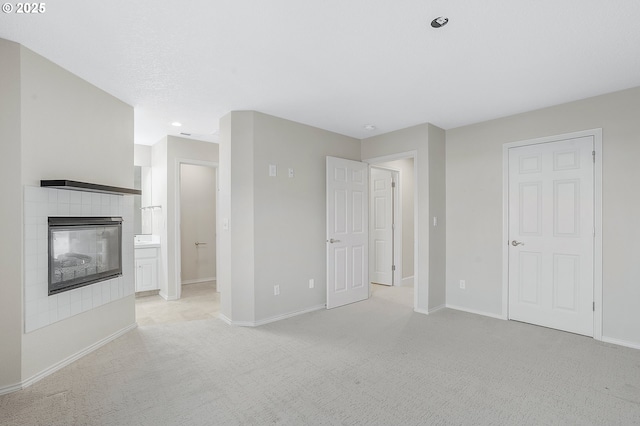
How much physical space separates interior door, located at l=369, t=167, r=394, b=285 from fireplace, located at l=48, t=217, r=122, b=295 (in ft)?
13.1

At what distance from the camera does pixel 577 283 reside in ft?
11.2

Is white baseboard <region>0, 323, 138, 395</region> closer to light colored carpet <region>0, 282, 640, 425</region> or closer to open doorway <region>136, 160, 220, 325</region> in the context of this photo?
light colored carpet <region>0, 282, 640, 425</region>

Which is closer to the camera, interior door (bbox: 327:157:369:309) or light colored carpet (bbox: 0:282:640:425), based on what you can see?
light colored carpet (bbox: 0:282:640:425)

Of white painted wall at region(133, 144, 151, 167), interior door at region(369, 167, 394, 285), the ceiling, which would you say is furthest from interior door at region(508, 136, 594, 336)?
white painted wall at region(133, 144, 151, 167)

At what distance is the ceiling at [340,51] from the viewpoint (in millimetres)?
1944

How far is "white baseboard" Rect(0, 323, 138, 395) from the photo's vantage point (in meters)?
2.31

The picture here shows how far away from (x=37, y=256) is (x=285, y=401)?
2166mm

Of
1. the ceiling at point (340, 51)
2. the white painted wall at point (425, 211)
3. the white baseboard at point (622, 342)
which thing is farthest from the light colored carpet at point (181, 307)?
the white baseboard at point (622, 342)

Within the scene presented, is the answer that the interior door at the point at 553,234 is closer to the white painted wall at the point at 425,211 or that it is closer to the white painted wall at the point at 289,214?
the white painted wall at the point at 425,211

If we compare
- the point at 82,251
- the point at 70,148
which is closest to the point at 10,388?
the point at 82,251

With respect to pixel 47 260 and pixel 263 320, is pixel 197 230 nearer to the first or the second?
pixel 263 320

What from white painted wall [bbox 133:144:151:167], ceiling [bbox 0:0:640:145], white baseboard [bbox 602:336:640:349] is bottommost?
white baseboard [bbox 602:336:640:349]

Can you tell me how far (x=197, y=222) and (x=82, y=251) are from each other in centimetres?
330

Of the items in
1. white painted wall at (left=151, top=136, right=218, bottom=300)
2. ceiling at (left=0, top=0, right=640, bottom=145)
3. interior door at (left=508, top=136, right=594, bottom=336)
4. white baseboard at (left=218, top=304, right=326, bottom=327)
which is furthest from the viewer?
white painted wall at (left=151, top=136, right=218, bottom=300)
